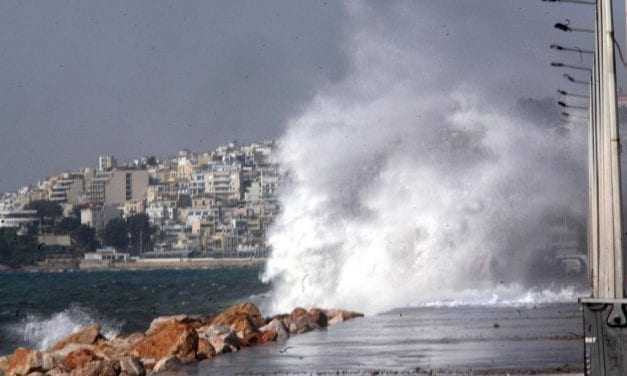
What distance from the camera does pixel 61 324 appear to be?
189 ft

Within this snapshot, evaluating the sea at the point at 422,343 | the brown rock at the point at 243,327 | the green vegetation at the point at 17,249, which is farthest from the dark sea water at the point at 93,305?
the green vegetation at the point at 17,249

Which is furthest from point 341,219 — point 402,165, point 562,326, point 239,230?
point 239,230

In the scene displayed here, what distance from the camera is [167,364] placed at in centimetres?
2686

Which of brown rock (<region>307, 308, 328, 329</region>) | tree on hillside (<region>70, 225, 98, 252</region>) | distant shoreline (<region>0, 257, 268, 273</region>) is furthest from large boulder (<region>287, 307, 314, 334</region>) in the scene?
tree on hillside (<region>70, 225, 98, 252</region>)

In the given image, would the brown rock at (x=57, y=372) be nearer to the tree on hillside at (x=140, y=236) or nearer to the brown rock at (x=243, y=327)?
the brown rock at (x=243, y=327)

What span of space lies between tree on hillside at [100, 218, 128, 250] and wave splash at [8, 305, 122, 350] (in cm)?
12034

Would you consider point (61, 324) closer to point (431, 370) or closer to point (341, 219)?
point (341, 219)

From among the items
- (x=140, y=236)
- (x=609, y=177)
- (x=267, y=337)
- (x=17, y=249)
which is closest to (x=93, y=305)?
(x=267, y=337)

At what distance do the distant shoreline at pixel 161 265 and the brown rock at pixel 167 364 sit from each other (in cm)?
14395

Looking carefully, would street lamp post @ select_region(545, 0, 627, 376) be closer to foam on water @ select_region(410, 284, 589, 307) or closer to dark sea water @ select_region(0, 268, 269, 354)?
foam on water @ select_region(410, 284, 589, 307)

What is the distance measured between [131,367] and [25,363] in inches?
162

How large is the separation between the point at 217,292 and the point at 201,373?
66.1m

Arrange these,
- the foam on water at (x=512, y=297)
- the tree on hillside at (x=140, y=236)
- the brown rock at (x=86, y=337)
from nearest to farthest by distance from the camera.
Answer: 1. the brown rock at (x=86, y=337)
2. the foam on water at (x=512, y=297)
3. the tree on hillside at (x=140, y=236)

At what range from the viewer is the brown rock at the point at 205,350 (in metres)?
28.9
